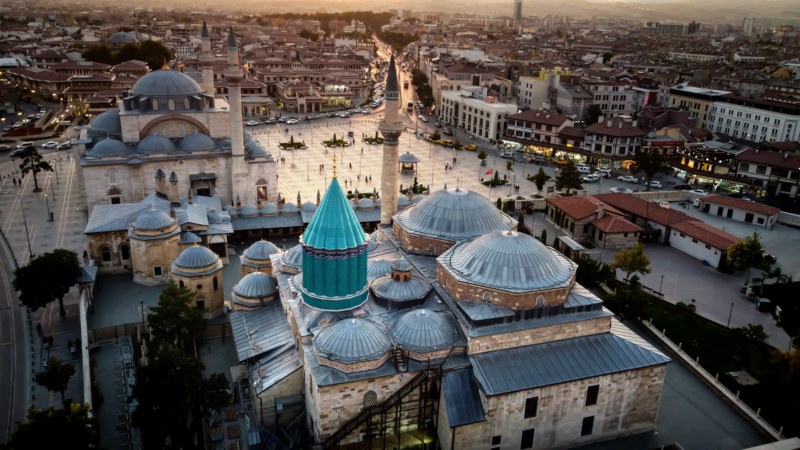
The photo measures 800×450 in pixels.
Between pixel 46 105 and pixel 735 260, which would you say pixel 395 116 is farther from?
pixel 46 105

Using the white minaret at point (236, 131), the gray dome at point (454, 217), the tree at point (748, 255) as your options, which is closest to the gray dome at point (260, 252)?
the gray dome at point (454, 217)

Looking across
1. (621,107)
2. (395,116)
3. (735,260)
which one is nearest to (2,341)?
(395,116)

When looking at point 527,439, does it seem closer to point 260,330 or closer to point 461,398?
point 461,398

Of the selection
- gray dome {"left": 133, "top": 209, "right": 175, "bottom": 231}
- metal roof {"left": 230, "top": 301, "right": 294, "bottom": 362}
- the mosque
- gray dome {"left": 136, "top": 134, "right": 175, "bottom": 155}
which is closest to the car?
the mosque

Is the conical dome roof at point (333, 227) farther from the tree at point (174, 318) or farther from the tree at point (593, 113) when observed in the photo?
the tree at point (593, 113)

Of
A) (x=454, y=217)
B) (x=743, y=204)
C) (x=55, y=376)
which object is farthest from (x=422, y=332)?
(x=743, y=204)

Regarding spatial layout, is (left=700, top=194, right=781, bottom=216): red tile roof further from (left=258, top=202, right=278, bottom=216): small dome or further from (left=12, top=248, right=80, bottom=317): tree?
(left=12, top=248, right=80, bottom=317): tree
